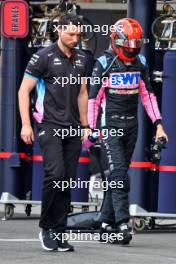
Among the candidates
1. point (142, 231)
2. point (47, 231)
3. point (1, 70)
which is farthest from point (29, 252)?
point (1, 70)

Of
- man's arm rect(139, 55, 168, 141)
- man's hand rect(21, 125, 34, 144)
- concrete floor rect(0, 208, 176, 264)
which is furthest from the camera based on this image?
man's arm rect(139, 55, 168, 141)

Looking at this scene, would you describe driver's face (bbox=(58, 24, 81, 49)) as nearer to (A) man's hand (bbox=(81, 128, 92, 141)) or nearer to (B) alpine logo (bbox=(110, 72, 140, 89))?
(A) man's hand (bbox=(81, 128, 92, 141))

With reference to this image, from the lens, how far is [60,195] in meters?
10.1

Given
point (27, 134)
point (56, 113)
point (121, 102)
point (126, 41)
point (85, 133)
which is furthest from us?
point (126, 41)

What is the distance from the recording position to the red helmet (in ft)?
37.1

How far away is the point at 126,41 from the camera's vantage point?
11.3 m

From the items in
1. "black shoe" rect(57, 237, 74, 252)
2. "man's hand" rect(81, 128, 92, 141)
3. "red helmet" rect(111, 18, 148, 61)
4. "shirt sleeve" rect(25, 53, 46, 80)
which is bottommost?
"black shoe" rect(57, 237, 74, 252)

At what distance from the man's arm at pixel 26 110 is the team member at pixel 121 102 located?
1135mm

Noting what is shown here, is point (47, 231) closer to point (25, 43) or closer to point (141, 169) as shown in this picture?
point (141, 169)

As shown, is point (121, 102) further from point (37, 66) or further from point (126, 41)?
point (37, 66)

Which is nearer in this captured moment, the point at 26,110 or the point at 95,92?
the point at 26,110

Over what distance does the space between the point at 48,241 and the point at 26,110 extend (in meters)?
1.06

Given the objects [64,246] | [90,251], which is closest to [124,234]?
[90,251]

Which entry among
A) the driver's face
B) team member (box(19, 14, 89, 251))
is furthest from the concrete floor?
the driver's face
